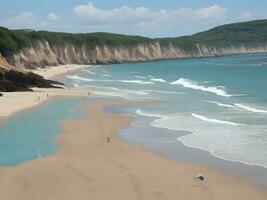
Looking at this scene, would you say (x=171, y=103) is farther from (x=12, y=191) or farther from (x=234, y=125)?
(x=12, y=191)

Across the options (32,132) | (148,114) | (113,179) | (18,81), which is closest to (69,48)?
(18,81)

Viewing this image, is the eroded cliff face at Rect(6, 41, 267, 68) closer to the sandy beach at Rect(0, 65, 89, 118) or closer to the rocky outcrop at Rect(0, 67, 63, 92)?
the rocky outcrop at Rect(0, 67, 63, 92)

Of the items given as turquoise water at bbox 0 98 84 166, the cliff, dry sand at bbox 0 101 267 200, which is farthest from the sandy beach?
the cliff

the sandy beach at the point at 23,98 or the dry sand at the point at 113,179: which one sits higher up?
the dry sand at the point at 113,179

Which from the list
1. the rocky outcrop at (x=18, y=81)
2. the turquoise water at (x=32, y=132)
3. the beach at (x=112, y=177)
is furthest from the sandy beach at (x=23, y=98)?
the beach at (x=112, y=177)

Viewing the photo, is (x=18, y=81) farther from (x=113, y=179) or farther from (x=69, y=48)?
(x=69, y=48)

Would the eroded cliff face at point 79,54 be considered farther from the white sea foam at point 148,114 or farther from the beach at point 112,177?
the beach at point 112,177
